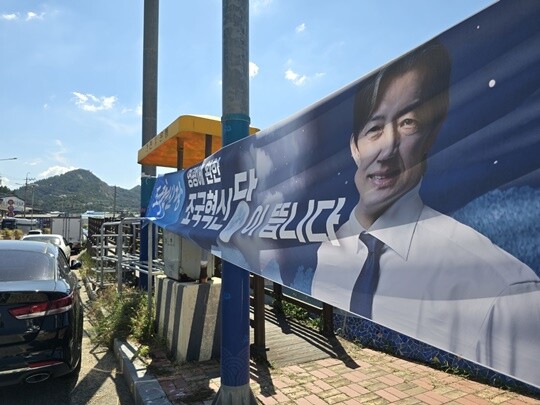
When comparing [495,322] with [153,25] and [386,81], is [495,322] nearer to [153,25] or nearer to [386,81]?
[386,81]

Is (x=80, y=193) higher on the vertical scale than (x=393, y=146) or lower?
higher

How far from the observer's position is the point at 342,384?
12.9 ft

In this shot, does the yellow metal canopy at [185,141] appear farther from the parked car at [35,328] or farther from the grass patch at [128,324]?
the parked car at [35,328]

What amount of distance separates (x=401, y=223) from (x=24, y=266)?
4.07 m

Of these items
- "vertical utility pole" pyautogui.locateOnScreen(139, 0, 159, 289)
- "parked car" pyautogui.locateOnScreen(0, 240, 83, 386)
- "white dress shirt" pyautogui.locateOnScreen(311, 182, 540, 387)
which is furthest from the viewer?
"vertical utility pole" pyautogui.locateOnScreen(139, 0, 159, 289)

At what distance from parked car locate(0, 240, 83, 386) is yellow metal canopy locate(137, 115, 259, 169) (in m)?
2.36

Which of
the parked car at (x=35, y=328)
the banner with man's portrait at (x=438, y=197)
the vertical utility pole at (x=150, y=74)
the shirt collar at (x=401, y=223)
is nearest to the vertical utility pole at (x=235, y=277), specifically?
the banner with man's portrait at (x=438, y=197)

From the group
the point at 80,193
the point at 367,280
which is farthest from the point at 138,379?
the point at 80,193

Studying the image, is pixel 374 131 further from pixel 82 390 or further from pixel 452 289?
pixel 82 390

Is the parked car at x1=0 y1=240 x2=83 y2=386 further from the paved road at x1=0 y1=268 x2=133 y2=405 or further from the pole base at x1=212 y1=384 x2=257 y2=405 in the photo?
the pole base at x1=212 y1=384 x2=257 y2=405

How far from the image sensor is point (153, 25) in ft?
30.9

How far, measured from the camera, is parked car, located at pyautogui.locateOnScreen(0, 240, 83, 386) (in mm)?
3373

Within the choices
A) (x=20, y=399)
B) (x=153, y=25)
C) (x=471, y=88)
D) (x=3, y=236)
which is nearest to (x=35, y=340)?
(x=20, y=399)

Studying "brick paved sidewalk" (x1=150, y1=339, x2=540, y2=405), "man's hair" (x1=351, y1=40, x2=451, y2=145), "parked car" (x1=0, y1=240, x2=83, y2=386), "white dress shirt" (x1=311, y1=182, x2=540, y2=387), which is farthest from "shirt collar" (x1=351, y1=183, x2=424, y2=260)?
"parked car" (x1=0, y1=240, x2=83, y2=386)
